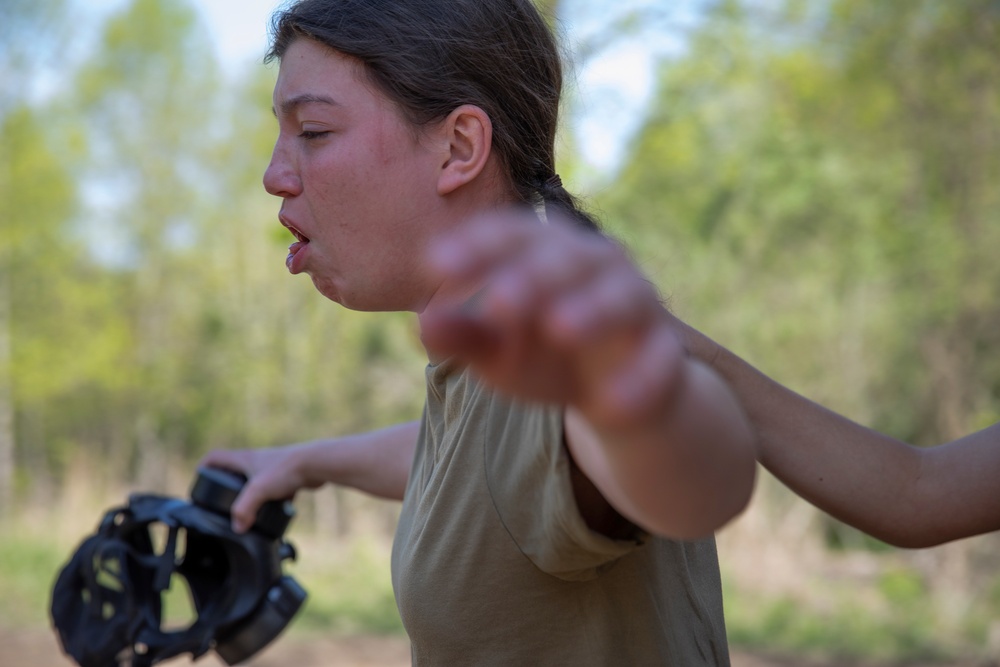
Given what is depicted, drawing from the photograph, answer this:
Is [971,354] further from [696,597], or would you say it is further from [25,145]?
[25,145]

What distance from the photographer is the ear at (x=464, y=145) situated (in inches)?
55.1

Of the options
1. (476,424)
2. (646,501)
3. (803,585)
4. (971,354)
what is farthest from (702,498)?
(971,354)

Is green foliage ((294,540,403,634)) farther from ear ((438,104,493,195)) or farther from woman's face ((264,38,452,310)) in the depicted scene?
ear ((438,104,493,195))

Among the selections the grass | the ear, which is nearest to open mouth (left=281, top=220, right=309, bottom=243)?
the ear

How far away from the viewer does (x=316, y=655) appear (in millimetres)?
6160

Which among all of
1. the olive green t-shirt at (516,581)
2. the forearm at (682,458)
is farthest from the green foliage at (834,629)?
the forearm at (682,458)

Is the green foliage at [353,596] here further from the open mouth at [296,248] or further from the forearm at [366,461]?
the open mouth at [296,248]

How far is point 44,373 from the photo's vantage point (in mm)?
17062

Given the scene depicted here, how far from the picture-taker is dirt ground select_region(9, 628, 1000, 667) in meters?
5.98

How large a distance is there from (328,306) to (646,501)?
52.5ft

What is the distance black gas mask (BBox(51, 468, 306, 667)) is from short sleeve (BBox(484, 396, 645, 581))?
109 cm

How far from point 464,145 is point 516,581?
623 mm

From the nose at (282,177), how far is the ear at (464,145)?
250 mm

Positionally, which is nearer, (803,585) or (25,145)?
(803,585)
